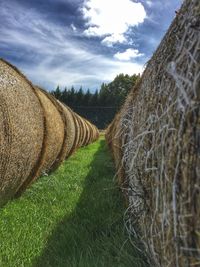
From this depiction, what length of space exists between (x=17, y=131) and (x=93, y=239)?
1.79 m

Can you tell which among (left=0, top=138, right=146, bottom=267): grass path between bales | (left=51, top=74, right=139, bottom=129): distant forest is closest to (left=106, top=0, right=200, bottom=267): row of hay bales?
(left=0, top=138, right=146, bottom=267): grass path between bales

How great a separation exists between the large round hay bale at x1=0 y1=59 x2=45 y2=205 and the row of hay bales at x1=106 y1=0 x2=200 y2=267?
2781 mm

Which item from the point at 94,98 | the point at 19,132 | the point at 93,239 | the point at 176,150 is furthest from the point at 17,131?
the point at 94,98

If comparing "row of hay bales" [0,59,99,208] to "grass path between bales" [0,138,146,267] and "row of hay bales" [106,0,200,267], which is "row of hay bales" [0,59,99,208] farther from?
"row of hay bales" [106,0,200,267]

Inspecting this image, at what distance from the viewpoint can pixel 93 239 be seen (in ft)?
15.2

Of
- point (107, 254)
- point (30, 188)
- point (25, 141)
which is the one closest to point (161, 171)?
point (107, 254)

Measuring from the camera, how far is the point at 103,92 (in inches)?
3241

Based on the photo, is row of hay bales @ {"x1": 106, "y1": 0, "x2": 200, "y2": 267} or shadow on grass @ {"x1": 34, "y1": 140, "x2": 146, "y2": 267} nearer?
row of hay bales @ {"x1": 106, "y1": 0, "x2": 200, "y2": 267}

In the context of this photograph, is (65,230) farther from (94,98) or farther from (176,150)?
(94,98)

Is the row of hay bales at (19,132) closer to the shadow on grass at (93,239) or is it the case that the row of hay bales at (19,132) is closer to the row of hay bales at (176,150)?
the shadow on grass at (93,239)

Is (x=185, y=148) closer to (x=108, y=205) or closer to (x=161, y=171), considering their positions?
(x=161, y=171)

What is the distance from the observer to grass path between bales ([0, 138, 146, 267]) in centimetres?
400

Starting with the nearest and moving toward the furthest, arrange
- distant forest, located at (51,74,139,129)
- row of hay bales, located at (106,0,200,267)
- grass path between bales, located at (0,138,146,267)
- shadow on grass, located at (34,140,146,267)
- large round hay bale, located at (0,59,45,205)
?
row of hay bales, located at (106,0,200,267) → shadow on grass, located at (34,140,146,267) → grass path between bales, located at (0,138,146,267) → large round hay bale, located at (0,59,45,205) → distant forest, located at (51,74,139,129)

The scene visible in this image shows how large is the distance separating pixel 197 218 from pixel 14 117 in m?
3.94
